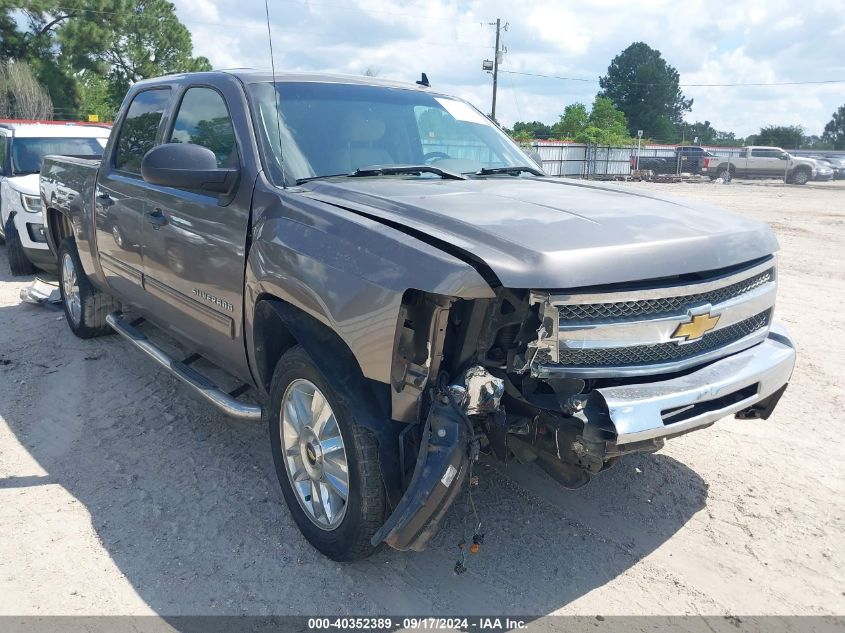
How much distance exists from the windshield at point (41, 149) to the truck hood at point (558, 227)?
7.64 metres

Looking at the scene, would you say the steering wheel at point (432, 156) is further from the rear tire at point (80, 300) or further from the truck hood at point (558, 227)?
the rear tire at point (80, 300)

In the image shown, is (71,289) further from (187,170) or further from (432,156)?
(432,156)

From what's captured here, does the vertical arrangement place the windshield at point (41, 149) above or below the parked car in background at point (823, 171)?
above

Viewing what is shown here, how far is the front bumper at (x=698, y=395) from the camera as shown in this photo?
2.49m

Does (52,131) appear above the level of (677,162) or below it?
above

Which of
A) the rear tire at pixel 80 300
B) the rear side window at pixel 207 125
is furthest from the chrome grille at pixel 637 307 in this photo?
the rear tire at pixel 80 300

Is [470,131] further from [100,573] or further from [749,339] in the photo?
[100,573]

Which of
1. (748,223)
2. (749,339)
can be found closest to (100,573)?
(749,339)

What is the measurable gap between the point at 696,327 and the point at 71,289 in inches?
216

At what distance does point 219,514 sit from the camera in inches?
137

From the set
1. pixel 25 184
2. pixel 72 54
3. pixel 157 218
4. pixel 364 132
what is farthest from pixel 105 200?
pixel 72 54

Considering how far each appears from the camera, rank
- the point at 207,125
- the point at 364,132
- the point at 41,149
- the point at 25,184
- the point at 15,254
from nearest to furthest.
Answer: the point at 364,132
the point at 207,125
the point at 25,184
the point at 15,254
the point at 41,149


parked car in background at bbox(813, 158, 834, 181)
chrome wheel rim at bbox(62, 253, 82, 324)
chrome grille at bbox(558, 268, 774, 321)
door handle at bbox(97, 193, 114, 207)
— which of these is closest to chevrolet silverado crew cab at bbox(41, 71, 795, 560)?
chrome grille at bbox(558, 268, 774, 321)

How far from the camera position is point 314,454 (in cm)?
317
